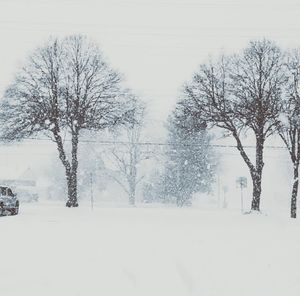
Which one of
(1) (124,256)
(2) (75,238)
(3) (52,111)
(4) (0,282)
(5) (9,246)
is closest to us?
(4) (0,282)

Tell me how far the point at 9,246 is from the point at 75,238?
7.78 feet

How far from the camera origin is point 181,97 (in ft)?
109

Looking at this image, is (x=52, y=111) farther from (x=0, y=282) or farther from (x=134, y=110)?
(x=0, y=282)

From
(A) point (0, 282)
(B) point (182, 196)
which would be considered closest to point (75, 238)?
(A) point (0, 282)

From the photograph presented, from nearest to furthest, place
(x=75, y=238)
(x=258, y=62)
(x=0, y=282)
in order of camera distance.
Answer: (x=0, y=282)
(x=75, y=238)
(x=258, y=62)

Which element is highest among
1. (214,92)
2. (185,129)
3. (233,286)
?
(214,92)

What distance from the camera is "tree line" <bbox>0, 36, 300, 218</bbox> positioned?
3091 centimetres

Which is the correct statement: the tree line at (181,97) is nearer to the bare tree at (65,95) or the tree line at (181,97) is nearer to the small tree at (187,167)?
the bare tree at (65,95)

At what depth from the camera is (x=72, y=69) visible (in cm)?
3566

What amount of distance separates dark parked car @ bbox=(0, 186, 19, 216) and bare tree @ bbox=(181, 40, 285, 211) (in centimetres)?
1173

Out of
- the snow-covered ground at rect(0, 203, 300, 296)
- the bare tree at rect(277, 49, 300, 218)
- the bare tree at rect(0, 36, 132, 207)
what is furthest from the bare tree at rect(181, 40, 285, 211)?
the snow-covered ground at rect(0, 203, 300, 296)

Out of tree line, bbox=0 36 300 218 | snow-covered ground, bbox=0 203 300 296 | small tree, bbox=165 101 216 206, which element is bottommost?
snow-covered ground, bbox=0 203 300 296

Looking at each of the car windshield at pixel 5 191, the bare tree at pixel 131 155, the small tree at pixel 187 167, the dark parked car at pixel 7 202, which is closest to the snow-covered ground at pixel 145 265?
the dark parked car at pixel 7 202

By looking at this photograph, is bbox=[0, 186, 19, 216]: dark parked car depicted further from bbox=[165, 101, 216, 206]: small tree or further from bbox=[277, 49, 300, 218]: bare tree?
bbox=[165, 101, 216, 206]: small tree
